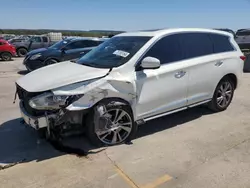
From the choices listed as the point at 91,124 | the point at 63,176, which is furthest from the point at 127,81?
the point at 63,176

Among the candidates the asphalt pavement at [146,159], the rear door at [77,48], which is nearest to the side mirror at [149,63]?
the asphalt pavement at [146,159]

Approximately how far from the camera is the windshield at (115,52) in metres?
4.55

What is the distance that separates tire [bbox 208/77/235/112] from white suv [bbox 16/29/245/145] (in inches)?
1.9

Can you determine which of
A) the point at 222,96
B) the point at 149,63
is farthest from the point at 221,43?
the point at 149,63

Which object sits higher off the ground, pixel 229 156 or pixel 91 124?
pixel 91 124

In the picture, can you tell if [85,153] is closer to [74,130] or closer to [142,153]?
[74,130]

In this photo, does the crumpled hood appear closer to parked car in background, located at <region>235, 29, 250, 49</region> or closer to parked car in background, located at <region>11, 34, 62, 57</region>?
parked car in background, located at <region>235, 29, 250, 49</region>

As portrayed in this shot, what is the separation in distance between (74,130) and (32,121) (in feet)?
2.14

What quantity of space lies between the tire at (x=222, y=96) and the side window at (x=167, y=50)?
1.33m

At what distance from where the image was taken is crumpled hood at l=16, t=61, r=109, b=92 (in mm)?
3949

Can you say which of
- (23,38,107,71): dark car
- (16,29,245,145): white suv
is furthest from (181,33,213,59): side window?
(23,38,107,71): dark car

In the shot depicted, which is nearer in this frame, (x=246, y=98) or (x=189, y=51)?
(x=189, y=51)

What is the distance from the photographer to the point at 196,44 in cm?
543

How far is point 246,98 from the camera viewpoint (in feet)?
24.0
